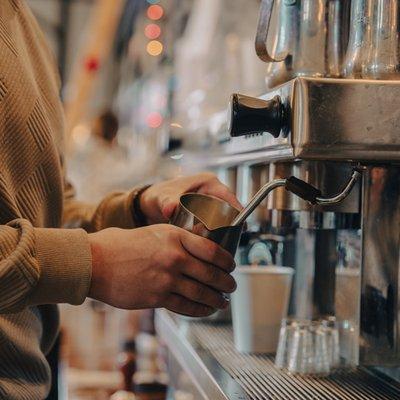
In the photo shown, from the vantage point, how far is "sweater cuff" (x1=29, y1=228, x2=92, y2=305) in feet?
2.67

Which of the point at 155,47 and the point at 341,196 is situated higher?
the point at 155,47

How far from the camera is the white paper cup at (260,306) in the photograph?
3.92ft

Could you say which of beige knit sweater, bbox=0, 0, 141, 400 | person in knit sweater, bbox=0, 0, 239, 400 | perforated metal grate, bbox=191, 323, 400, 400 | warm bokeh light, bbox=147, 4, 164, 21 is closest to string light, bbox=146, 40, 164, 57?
warm bokeh light, bbox=147, 4, 164, 21

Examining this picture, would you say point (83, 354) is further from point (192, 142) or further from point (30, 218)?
point (30, 218)

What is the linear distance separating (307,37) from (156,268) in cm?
38

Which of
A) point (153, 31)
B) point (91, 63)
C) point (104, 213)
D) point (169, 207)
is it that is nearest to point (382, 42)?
point (169, 207)

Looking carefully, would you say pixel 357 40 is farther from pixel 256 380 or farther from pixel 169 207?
pixel 256 380

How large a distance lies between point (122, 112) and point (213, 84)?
13.7ft

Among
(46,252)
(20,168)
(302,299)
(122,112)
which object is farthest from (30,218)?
(122,112)

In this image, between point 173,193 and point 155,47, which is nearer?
point 173,193

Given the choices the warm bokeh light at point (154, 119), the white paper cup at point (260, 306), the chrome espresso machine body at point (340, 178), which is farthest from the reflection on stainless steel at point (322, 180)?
the warm bokeh light at point (154, 119)

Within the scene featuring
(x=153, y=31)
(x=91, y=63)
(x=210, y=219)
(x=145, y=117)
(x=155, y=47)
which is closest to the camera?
(x=210, y=219)

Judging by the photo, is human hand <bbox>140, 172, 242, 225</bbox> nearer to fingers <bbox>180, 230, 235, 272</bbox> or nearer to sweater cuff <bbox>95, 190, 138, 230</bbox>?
sweater cuff <bbox>95, 190, 138, 230</bbox>

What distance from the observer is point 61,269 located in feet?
2.68
